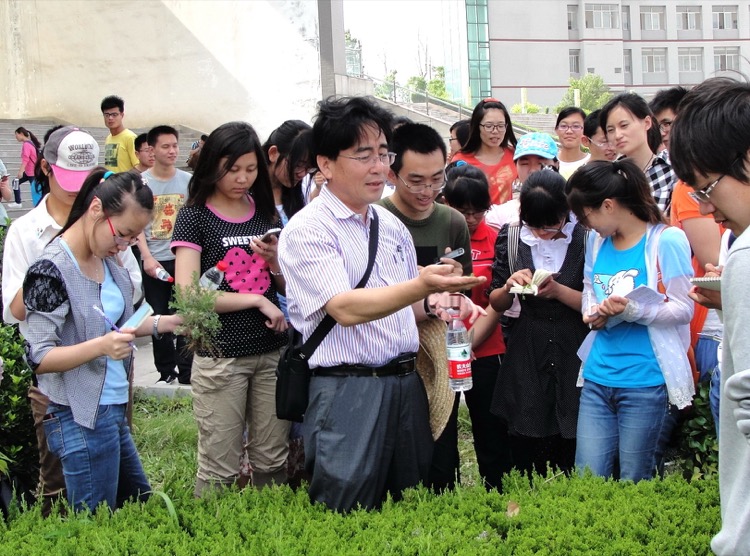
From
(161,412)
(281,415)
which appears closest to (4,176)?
(161,412)

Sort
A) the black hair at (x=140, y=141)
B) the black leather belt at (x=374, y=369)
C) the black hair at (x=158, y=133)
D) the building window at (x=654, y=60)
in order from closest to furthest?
the black leather belt at (x=374, y=369), the black hair at (x=158, y=133), the black hair at (x=140, y=141), the building window at (x=654, y=60)

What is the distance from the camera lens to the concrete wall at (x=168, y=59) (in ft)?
55.5

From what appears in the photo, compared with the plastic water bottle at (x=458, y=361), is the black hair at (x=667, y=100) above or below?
above

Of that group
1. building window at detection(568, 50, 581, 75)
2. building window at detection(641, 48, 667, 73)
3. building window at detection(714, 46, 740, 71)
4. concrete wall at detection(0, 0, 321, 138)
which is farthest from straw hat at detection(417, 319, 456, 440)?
building window at detection(714, 46, 740, 71)

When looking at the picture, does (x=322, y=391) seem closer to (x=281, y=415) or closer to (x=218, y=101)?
(x=281, y=415)

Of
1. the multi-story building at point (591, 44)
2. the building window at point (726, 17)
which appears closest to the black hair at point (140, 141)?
the multi-story building at point (591, 44)

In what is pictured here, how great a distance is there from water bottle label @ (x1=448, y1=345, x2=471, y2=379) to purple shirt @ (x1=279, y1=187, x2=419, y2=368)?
0.76ft

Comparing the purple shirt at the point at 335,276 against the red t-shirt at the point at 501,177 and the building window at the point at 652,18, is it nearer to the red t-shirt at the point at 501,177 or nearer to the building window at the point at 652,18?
the red t-shirt at the point at 501,177

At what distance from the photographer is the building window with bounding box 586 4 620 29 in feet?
180

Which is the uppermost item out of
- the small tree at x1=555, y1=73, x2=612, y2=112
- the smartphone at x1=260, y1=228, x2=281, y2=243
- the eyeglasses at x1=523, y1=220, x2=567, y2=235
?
the small tree at x1=555, y1=73, x2=612, y2=112

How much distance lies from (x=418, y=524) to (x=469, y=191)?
7.01ft

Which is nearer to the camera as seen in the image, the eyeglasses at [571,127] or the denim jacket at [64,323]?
the denim jacket at [64,323]

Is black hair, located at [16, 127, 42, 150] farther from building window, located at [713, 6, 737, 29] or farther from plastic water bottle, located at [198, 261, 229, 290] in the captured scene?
building window, located at [713, 6, 737, 29]

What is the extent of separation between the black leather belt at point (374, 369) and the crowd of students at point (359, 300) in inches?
0.4
